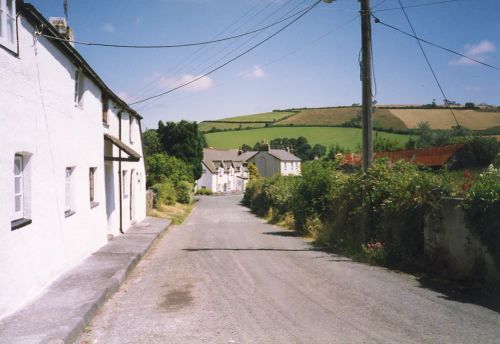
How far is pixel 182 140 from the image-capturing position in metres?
50.8

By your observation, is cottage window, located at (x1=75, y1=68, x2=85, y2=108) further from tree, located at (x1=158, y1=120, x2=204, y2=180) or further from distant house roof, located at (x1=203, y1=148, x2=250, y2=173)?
distant house roof, located at (x1=203, y1=148, x2=250, y2=173)

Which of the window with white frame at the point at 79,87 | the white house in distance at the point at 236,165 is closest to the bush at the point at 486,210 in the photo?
the window with white frame at the point at 79,87

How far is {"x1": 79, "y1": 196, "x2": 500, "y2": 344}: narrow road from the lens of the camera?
570 cm

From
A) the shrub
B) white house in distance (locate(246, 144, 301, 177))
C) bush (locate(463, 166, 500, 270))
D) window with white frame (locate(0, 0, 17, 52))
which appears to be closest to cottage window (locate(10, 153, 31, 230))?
window with white frame (locate(0, 0, 17, 52))

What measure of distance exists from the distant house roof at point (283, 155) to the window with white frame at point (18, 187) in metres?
74.4

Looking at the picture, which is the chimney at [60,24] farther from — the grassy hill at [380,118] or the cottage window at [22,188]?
the grassy hill at [380,118]

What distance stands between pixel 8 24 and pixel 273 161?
76818 millimetres

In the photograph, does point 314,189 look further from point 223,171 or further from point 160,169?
point 223,171

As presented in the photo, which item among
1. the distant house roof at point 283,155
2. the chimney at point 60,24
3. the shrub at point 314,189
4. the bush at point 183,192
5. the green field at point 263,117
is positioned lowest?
the bush at point 183,192

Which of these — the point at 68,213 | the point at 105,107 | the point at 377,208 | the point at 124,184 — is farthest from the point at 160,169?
the point at 68,213

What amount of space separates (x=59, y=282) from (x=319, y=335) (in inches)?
209

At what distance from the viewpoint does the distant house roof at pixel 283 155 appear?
8219cm

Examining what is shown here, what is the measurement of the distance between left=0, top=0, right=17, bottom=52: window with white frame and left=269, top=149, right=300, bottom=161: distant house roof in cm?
7487

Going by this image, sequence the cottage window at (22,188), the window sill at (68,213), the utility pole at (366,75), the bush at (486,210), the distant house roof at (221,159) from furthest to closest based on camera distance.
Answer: the distant house roof at (221,159)
the utility pole at (366,75)
the window sill at (68,213)
the bush at (486,210)
the cottage window at (22,188)
